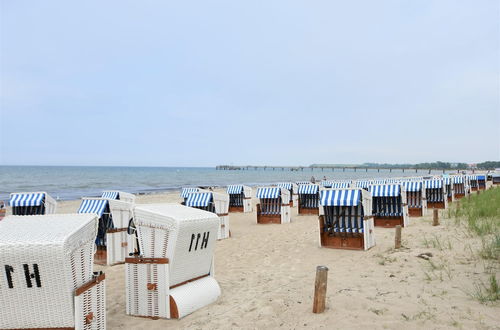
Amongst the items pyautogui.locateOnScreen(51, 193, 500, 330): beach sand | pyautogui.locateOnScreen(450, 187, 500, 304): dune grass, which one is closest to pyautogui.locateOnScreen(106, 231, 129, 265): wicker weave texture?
pyautogui.locateOnScreen(51, 193, 500, 330): beach sand

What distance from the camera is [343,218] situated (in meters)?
10.9

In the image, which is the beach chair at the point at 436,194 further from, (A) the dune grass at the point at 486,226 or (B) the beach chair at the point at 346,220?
(B) the beach chair at the point at 346,220

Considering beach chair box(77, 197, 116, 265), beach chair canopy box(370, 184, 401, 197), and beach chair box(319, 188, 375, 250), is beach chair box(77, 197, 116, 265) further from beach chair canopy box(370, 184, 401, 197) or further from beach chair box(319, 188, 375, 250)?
beach chair canopy box(370, 184, 401, 197)

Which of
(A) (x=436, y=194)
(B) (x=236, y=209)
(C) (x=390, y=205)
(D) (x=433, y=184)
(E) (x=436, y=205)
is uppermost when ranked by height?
(D) (x=433, y=184)

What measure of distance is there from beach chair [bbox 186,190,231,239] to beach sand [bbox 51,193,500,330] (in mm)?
2428

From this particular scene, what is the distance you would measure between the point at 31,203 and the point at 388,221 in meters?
13.0

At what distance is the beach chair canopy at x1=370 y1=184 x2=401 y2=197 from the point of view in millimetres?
14219

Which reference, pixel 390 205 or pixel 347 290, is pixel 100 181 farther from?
pixel 347 290

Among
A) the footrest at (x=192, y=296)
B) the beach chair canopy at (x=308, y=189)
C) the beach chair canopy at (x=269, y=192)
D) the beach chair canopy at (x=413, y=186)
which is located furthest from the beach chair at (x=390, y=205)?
the footrest at (x=192, y=296)

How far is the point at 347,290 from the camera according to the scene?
21.4 feet

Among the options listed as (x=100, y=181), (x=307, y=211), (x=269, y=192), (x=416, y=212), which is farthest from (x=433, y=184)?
(x=100, y=181)

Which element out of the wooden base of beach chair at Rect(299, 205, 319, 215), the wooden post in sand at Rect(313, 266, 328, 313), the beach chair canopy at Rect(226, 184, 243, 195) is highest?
the beach chair canopy at Rect(226, 184, 243, 195)

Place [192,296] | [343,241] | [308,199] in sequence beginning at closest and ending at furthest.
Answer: [192,296], [343,241], [308,199]

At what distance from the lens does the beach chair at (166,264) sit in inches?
226
